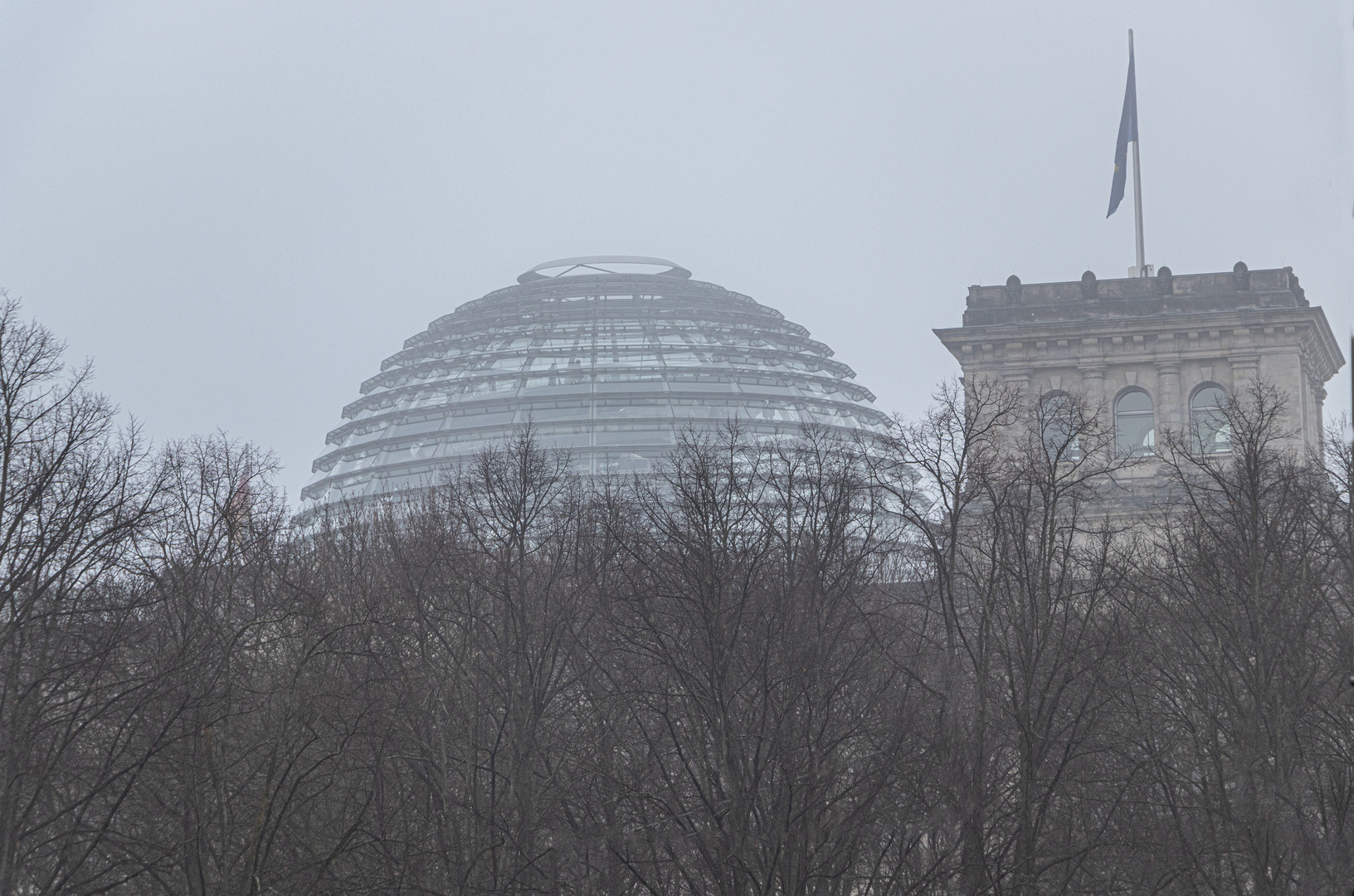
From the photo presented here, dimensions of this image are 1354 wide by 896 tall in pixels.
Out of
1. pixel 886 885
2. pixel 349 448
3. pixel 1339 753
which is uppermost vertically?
pixel 349 448

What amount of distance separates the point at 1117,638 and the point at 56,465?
14316 millimetres

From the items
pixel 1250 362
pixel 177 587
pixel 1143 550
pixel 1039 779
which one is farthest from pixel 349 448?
pixel 1039 779

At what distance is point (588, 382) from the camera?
8294 centimetres

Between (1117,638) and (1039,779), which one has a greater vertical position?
(1117,638)

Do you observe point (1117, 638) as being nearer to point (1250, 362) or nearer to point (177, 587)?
point (177, 587)

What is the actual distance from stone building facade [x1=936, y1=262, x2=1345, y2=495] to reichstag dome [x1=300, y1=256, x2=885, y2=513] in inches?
932

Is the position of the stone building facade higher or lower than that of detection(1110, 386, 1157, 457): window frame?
higher

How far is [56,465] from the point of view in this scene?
22.5m

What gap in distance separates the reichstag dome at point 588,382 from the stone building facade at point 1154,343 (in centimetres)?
2367

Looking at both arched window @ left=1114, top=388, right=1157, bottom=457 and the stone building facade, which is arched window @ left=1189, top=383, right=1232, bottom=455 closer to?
the stone building facade

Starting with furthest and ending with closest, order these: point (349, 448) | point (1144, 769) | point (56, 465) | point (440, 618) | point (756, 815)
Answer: point (349, 448), point (440, 618), point (1144, 769), point (756, 815), point (56, 465)

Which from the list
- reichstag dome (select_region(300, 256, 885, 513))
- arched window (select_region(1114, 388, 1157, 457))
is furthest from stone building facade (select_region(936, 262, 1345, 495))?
reichstag dome (select_region(300, 256, 885, 513))

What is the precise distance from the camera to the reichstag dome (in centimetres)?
7881

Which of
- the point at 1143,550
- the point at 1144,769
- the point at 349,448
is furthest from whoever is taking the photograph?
the point at 349,448
